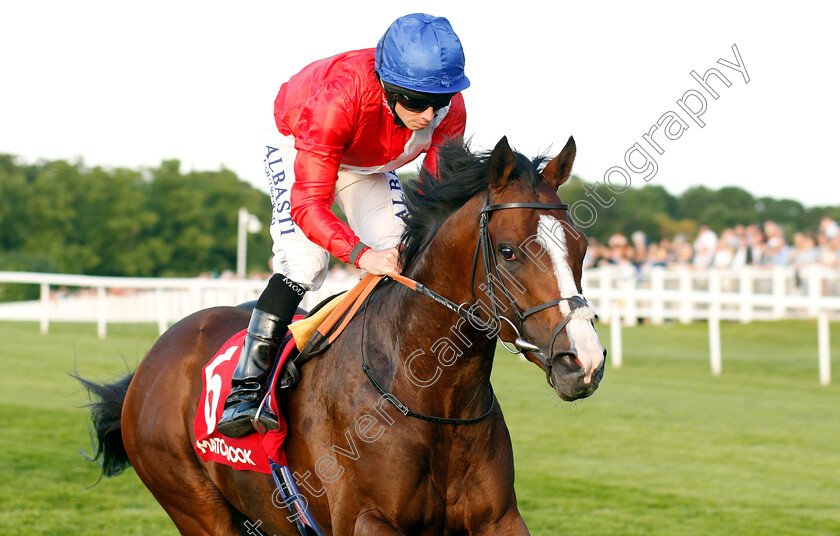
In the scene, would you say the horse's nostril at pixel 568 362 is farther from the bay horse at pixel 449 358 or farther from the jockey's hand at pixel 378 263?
the jockey's hand at pixel 378 263

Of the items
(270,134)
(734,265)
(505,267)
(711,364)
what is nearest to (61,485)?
(270,134)

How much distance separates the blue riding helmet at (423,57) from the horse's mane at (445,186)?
0.68ft

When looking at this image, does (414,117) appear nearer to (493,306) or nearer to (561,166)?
(561,166)

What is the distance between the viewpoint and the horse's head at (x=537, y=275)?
2.25m

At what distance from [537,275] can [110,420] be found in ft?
9.01

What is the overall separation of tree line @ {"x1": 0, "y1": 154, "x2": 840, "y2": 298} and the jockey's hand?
4980cm

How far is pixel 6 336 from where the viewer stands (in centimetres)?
1434

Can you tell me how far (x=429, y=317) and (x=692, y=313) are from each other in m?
9.05

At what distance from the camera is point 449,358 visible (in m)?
2.68

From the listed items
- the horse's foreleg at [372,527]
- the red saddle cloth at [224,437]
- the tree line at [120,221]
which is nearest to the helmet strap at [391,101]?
the red saddle cloth at [224,437]

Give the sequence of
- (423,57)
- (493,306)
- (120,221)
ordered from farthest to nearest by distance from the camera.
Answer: (120,221) → (423,57) → (493,306)

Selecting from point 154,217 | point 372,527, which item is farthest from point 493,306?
point 154,217

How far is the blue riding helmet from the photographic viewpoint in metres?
2.80

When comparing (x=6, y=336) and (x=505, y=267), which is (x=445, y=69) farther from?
(x=6, y=336)
